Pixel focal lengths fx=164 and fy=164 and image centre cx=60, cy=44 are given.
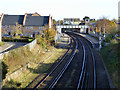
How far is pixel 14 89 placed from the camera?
14.6 metres

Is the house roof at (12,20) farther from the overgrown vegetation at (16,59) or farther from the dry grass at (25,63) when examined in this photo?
the overgrown vegetation at (16,59)

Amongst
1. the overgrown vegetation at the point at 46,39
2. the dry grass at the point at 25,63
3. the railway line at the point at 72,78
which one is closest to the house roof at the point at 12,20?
the overgrown vegetation at the point at 46,39

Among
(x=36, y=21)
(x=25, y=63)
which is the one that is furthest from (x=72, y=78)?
(x=36, y=21)

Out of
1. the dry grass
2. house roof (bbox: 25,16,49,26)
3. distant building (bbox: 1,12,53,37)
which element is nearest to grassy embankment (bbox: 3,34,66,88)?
the dry grass

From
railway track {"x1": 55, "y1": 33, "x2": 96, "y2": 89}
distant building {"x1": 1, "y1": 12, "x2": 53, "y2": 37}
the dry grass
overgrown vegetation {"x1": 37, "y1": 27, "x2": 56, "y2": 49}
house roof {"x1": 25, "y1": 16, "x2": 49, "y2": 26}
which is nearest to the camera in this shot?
railway track {"x1": 55, "y1": 33, "x2": 96, "y2": 89}

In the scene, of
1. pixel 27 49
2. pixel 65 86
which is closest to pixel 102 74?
pixel 65 86

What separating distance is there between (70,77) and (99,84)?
3.59 m

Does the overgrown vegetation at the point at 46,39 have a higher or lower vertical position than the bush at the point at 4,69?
higher

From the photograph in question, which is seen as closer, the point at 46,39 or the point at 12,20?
the point at 46,39

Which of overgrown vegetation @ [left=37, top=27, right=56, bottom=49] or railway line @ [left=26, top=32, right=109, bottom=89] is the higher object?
overgrown vegetation @ [left=37, top=27, right=56, bottom=49]

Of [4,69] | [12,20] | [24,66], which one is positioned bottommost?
[24,66]

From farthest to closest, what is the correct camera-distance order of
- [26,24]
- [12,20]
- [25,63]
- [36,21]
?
[12,20], [36,21], [26,24], [25,63]

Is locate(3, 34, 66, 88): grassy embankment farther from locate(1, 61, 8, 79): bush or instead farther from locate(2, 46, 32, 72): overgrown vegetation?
locate(1, 61, 8, 79): bush

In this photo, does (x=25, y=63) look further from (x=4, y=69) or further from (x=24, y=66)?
(x=4, y=69)
